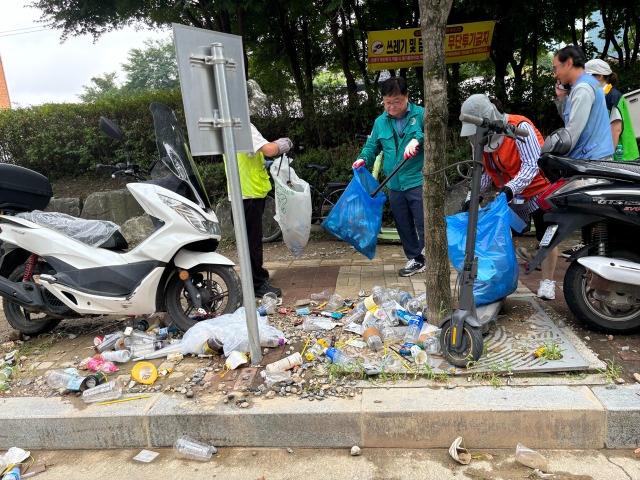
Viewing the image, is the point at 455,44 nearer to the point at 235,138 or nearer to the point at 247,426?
the point at 235,138

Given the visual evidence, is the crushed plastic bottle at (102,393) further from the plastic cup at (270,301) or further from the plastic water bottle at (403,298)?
the plastic water bottle at (403,298)

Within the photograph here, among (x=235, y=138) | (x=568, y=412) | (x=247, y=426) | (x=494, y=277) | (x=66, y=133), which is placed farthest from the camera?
(x=66, y=133)

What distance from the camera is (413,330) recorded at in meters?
3.38

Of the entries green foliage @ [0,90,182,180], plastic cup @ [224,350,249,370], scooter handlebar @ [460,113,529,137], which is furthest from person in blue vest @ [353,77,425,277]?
green foliage @ [0,90,182,180]

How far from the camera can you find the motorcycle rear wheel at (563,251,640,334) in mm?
3219

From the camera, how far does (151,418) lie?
9.01 ft

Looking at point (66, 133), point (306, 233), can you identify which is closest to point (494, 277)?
point (306, 233)

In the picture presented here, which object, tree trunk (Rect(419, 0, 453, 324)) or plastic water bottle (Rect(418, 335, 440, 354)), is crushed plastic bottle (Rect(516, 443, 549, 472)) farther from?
tree trunk (Rect(419, 0, 453, 324))

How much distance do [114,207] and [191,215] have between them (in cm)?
484

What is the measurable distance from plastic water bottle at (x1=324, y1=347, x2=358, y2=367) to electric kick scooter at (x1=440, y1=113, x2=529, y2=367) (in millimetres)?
583

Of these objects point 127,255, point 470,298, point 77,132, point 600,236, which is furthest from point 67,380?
point 77,132

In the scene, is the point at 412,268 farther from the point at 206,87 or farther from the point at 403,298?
the point at 206,87

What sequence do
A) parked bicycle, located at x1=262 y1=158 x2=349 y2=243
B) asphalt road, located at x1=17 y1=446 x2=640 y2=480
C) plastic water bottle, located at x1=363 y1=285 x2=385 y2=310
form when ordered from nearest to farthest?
asphalt road, located at x1=17 y1=446 x2=640 y2=480
plastic water bottle, located at x1=363 y1=285 x2=385 y2=310
parked bicycle, located at x1=262 y1=158 x2=349 y2=243

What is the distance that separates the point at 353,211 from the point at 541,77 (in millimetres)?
4959
